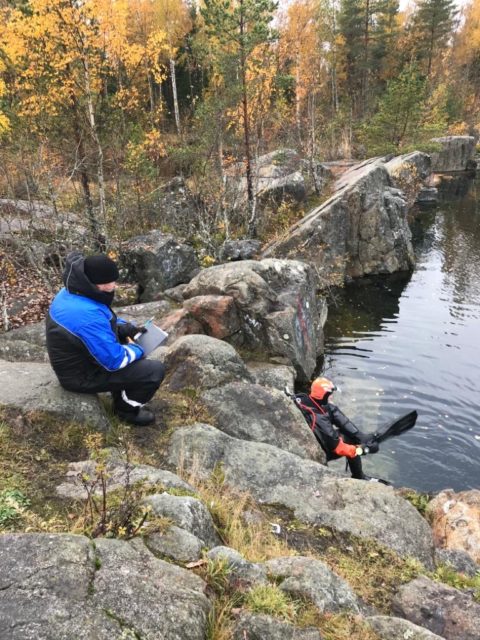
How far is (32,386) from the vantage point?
5758 mm

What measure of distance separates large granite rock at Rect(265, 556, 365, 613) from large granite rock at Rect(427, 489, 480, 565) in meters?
2.95

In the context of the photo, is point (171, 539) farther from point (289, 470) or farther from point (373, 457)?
point (373, 457)

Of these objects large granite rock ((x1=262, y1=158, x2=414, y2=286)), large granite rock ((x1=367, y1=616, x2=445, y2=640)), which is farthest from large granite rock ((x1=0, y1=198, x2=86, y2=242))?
large granite rock ((x1=367, y1=616, x2=445, y2=640))

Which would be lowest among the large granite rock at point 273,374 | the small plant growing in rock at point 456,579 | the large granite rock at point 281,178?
the small plant growing in rock at point 456,579

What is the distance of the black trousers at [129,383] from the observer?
18.5 feet

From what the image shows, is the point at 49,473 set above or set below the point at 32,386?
below

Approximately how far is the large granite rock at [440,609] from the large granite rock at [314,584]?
0.59 m

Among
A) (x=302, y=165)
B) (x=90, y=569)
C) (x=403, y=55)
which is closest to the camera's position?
(x=90, y=569)

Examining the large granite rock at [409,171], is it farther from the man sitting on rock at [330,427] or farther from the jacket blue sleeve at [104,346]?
the jacket blue sleeve at [104,346]

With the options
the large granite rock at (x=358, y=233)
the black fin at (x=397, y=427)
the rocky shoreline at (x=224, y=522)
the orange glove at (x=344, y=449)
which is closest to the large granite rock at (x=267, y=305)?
the rocky shoreline at (x=224, y=522)

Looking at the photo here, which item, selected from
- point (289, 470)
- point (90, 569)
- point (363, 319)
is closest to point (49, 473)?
point (90, 569)

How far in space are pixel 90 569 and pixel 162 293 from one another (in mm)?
11125

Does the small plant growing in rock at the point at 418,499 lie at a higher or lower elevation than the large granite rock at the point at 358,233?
lower

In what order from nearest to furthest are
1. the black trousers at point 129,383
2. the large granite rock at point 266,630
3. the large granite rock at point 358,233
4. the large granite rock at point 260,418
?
the large granite rock at point 266,630
the black trousers at point 129,383
the large granite rock at point 260,418
the large granite rock at point 358,233
